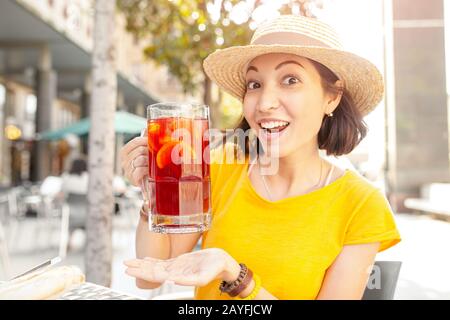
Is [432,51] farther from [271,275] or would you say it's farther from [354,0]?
[271,275]

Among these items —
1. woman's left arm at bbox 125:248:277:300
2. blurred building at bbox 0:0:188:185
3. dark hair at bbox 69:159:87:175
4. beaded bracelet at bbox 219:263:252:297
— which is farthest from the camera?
blurred building at bbox 0:0:188:185

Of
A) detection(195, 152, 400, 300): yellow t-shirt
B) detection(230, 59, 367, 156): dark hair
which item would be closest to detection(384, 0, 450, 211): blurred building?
detection(230, 59, 367, 156): dark hair

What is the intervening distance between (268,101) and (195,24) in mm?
3337

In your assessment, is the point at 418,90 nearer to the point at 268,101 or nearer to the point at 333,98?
the point at 333,98

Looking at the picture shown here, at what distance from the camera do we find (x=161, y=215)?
1273 mm

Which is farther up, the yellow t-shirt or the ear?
the ear

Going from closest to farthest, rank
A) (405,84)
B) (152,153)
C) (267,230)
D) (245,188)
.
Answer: (152,153) < (267,230) < (245,188) < (405,84)

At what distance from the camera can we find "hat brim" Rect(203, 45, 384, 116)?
1.34 m

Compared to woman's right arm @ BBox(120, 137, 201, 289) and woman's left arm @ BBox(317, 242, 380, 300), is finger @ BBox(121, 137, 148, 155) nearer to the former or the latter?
woman's right arm @ BBox(120, 137, 201, 289)

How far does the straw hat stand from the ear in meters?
0.02

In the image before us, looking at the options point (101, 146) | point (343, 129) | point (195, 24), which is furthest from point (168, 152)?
point (195, 24)

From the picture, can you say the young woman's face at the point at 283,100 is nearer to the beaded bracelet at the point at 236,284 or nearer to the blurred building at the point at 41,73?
the beaded bracelet at the point at 236,284
